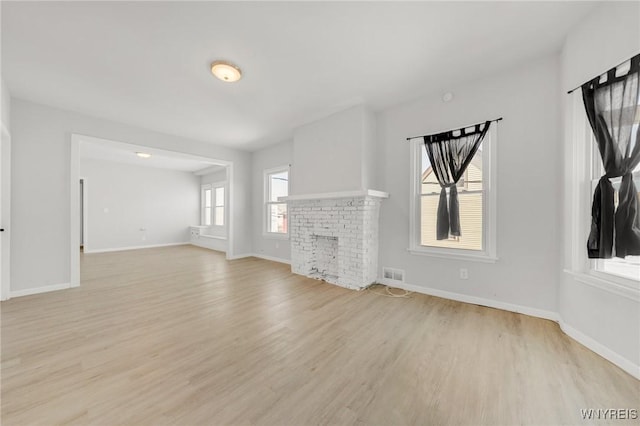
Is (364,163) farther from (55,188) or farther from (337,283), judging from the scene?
(55,188)

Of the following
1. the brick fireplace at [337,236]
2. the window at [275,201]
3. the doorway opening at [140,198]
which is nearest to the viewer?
the brick fireplace at [337,236]

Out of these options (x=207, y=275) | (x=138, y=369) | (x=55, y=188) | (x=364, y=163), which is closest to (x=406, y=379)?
Result: (x=138, y=369)

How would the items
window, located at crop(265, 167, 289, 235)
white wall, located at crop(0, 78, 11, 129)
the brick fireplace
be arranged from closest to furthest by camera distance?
white wall, located at crop(0, 78, 11, 129) → the brick fireplace → window, located at crop(265, 167, 289, 235)

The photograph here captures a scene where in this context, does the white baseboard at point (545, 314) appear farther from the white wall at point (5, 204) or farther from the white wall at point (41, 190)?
the white wall at point (5, 204)

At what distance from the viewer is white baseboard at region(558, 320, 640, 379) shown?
1605 mm

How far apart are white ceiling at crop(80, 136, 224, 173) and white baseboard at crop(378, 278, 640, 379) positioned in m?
4.75

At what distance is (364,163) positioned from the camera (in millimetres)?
3449

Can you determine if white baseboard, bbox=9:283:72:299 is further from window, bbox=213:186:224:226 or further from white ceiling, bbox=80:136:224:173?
window, bbox=213:186:224:226

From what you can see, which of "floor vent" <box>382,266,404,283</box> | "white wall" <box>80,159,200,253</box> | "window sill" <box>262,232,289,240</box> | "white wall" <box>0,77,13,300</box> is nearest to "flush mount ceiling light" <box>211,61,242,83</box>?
"white wall" <box>0,77,13,300</box>

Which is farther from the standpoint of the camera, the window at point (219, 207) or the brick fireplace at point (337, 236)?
the window at point (219, 207)

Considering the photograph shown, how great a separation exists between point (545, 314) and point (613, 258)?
958mm

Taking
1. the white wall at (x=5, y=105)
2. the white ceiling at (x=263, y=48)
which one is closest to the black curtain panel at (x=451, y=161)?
the white ceiling at (x=263, y=48)

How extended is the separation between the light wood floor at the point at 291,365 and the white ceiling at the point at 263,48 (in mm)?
2715

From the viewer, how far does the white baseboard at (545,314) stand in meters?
1.66
